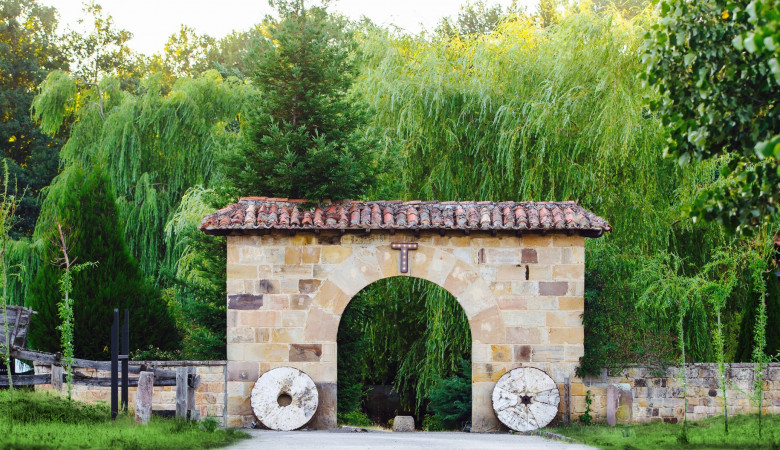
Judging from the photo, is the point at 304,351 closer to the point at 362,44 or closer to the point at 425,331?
the point at 425,331

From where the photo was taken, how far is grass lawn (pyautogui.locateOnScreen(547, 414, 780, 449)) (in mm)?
9516

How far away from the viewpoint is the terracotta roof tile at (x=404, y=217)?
1178 centimetres

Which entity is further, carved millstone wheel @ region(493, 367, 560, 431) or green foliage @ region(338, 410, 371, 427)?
green foliage @ region(338, 410, 371, 427)

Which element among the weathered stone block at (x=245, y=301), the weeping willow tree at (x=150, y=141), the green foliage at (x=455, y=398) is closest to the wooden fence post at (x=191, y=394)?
the weathered stone block at (x=245, y=301)

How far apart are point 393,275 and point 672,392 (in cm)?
413

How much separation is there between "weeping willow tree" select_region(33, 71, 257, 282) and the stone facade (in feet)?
21.8

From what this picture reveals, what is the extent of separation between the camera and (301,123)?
1446 cm

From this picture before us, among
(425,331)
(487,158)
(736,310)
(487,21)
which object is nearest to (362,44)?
(487,158)

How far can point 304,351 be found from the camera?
12.0 metres

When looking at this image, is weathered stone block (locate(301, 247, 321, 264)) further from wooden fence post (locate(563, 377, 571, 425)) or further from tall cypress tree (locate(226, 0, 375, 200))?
wooden fence post (locate(563, 377, 571, 425))

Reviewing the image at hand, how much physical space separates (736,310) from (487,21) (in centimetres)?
1922

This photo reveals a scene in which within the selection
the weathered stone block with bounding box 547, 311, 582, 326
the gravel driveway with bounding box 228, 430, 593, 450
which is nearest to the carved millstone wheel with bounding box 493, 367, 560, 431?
the gravel driveway with bounding box 228, 430, 593, 450

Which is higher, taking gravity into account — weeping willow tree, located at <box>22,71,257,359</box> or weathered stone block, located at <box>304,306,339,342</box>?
weeping willow tree, located at <box>22,71,257,359</box>

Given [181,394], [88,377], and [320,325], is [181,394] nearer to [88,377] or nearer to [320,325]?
[88,377]
